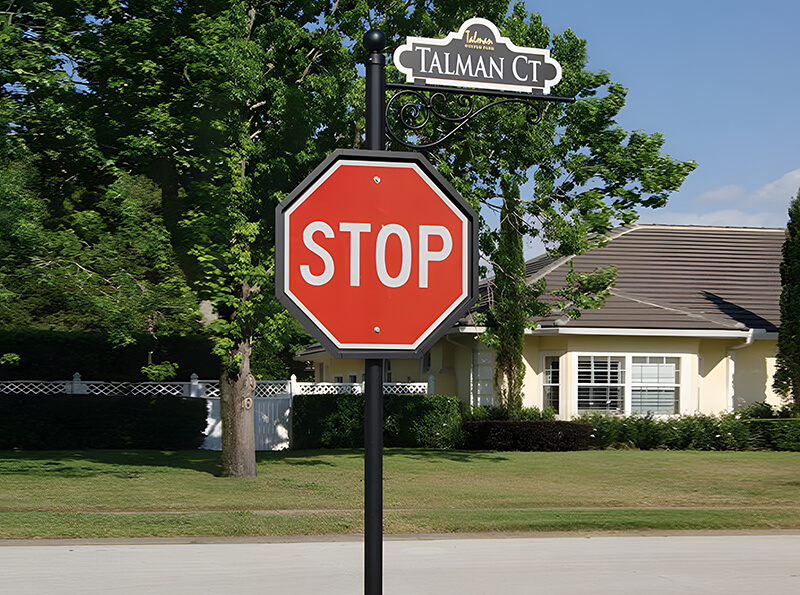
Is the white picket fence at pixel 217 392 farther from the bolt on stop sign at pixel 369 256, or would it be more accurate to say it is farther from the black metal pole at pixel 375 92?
the bolt on stop sign at pixel 369 256

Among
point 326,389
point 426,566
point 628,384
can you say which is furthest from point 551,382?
point 426,566

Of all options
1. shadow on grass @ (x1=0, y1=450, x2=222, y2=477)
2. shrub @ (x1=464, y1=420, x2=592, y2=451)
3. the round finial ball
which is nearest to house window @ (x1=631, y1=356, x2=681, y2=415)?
shrub @ (x1=464, y1=420, x2=592, y2=451)

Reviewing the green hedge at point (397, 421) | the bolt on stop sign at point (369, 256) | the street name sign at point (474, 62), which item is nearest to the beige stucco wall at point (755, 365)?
the green hedge at point (397, 421)

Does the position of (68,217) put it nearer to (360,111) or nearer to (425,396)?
(360,111)

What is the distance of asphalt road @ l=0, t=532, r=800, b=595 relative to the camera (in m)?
8.34

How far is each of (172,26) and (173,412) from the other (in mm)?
11325

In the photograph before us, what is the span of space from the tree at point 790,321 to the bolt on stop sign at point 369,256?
2556 centimetres

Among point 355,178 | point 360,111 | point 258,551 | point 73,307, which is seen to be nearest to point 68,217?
point 73,307

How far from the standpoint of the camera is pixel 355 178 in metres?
3.32

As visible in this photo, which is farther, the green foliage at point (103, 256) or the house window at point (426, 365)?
the house window at point (426, 365)

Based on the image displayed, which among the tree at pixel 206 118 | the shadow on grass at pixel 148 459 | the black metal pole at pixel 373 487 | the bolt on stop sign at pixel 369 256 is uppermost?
the tree at pixel 206 118

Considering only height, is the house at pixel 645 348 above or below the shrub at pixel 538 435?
above

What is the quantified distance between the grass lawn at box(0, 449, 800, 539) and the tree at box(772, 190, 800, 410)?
10.7 feet

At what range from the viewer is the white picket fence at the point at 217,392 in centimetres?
2542
